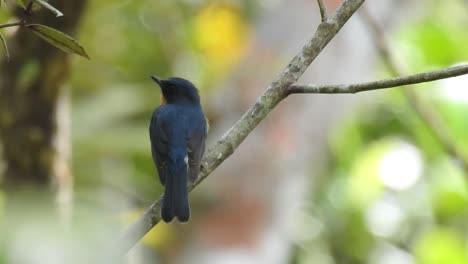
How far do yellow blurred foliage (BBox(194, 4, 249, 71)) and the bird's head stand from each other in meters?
1.42

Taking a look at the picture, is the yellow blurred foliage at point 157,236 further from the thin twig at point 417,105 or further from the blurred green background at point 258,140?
the thin twig at point 417,105

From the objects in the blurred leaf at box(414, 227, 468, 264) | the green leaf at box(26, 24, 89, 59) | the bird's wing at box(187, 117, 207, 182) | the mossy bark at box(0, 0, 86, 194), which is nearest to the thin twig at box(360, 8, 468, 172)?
the blurred leaf at box(414, 227, 468, 264)

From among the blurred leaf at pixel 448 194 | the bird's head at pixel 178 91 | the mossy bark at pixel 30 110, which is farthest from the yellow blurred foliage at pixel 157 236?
the blurred leaf at pixel 448 194

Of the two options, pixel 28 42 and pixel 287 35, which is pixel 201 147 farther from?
pixel 287 35

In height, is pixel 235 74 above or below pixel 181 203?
below

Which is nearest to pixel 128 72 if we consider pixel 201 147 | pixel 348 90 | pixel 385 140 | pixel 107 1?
pixel 107 1

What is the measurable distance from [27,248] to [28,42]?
157 centimetres

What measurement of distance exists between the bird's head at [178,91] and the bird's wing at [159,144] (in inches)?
7.1

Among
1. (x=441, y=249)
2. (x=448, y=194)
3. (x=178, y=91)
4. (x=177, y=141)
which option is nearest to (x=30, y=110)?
(x=178, y=91)

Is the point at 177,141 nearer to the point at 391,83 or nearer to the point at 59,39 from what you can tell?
the point at 391,83

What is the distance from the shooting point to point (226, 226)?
4801 millimetres

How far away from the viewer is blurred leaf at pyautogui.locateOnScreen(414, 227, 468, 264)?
19.1 ft

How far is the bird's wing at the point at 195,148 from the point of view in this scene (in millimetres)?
3055

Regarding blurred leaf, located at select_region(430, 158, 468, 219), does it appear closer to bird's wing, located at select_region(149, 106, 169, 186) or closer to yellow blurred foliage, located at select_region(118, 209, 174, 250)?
yellow blurred foliage, located at select_region(118, 209, 174, 250)
